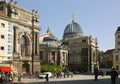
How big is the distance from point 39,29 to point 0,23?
58.7ft

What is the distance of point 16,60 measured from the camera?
6588 centimetres

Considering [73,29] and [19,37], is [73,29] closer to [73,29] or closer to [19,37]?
[73,29]

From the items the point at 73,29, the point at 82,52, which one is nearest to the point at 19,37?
the point at 82,52

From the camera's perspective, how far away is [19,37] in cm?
6912

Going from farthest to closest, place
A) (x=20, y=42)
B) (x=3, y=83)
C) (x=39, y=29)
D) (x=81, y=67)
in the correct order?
(x=81, y=67), (x=39, y=29), (x=20, y=42), (x=3, y=83)

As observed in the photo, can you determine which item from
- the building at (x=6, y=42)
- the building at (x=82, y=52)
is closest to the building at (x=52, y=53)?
the building at (x=82, y=52)

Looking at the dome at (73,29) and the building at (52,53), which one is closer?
the building at (52,53)

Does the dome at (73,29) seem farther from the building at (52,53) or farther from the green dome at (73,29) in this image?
the building at (52,53)

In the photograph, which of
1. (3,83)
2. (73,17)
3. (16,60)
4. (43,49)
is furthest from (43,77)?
(73,17)

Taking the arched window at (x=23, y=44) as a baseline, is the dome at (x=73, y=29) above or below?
above

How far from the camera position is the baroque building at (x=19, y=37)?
62.7 meters

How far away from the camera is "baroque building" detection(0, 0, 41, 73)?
206 ft

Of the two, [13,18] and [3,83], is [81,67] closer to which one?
[13,18]

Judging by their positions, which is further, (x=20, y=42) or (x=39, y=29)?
(x=39, y=29)
